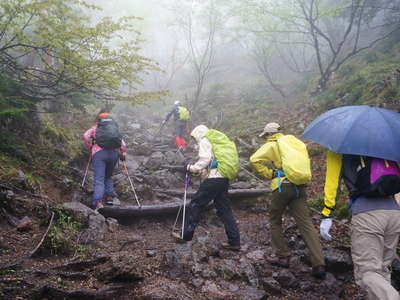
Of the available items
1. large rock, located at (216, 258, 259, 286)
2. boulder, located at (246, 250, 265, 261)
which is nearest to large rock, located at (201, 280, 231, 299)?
large rock, located at (216, 258, 259, 286)

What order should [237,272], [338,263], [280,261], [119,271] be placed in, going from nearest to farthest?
1. [119,271]
2. [237,272]
3. [338,263]
4. [280,261]

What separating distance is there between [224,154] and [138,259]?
250 centimetres

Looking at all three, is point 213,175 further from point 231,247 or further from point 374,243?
point 374,243

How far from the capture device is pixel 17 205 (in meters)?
5.30

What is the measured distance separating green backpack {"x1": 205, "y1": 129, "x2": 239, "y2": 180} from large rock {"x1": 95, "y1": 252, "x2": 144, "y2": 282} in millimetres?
2490

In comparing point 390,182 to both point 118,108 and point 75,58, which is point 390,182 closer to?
point 75,58

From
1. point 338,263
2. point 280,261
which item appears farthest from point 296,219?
point 338,263

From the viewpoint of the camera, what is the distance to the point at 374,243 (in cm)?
318

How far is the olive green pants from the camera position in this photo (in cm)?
475

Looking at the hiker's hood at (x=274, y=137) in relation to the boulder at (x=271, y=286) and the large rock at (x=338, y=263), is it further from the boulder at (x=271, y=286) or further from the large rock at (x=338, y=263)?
the boulder at (x=271, y=286)

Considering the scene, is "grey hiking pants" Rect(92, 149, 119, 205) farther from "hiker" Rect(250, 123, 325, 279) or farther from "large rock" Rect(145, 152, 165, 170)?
"hiker" Rect(250, 123, 325, 279)

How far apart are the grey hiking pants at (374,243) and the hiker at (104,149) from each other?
556cm

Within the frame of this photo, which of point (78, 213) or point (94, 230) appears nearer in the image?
point (94, 230)

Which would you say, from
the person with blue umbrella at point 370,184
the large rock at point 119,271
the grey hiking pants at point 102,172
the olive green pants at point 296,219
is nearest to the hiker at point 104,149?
the grey hiking pants at point 102,172
